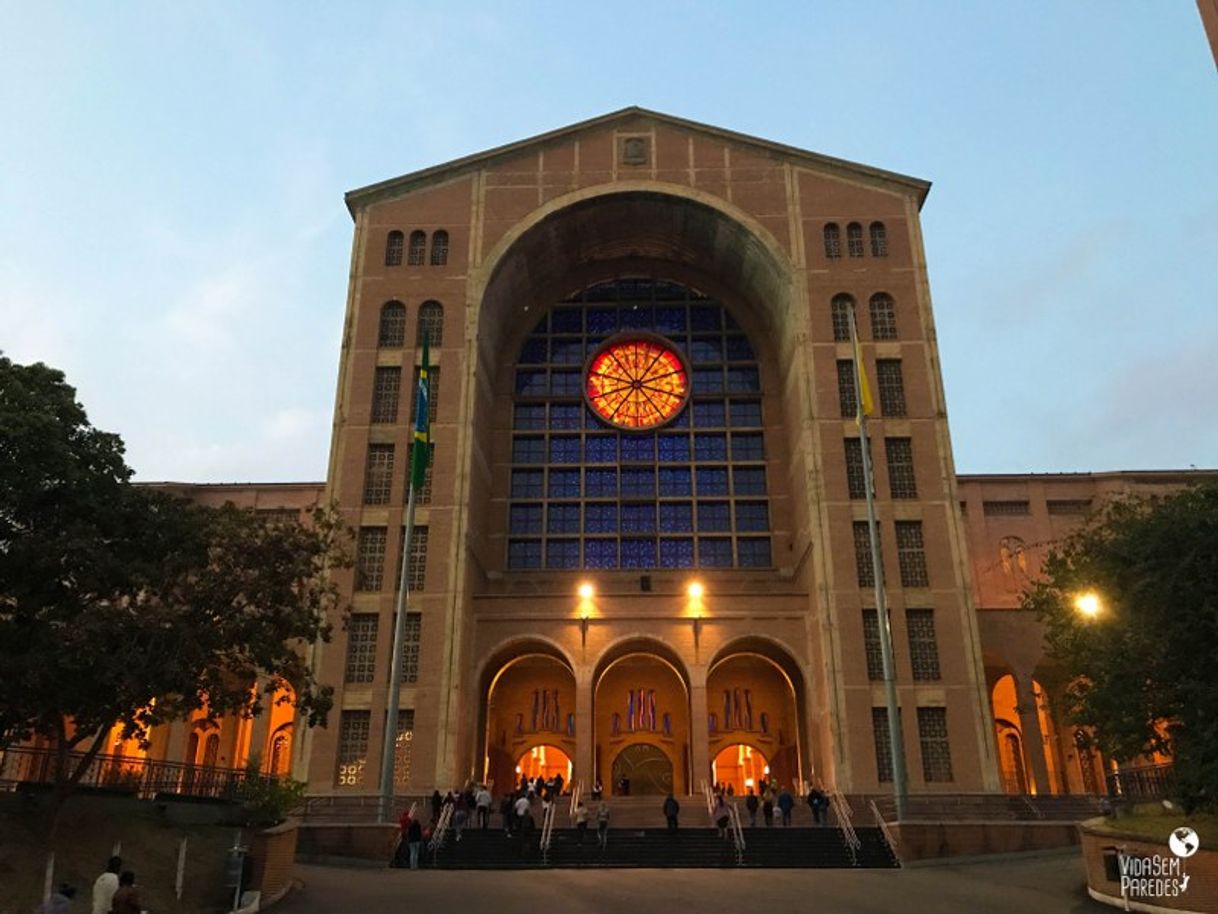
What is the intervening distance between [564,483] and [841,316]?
44.5ft

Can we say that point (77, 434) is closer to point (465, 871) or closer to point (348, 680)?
point (465, 871)

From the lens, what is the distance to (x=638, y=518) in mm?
41594

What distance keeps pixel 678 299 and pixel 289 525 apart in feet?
93.1

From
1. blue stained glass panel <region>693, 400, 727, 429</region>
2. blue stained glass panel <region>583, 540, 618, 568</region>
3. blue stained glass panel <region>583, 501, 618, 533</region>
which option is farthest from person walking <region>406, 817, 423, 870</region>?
blue stained glass panel <region>693, 400, 727, 429</region>

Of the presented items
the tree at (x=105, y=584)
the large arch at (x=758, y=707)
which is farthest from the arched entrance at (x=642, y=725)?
the tree at (x=105, y=584)

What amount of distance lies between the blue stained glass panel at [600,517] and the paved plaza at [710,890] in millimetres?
19711

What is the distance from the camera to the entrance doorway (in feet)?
134

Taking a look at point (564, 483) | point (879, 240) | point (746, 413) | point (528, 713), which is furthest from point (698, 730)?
point (879, 240)

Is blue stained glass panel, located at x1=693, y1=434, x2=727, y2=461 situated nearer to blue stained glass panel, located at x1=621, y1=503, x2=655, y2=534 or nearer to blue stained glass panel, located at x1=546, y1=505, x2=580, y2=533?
blue stained glass panel, located at x1=621, y1=503, x2=655, y2=534

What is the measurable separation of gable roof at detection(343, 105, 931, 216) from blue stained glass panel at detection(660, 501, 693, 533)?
15.4m

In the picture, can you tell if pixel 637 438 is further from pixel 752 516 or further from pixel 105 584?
pixel 105 584

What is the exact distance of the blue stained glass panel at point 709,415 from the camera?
142 feet
